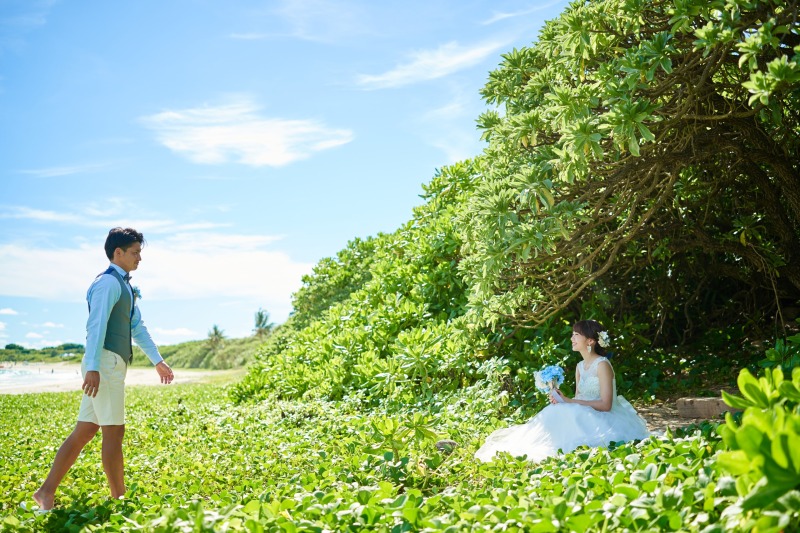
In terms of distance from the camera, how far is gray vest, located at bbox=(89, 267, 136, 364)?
5359mm

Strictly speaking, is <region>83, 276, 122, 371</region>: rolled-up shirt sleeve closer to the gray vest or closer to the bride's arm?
the gray vest

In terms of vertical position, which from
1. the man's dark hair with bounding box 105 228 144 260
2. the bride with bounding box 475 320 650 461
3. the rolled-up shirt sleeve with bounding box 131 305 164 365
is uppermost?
the man's dark hair with bounding box 105 228 144 260

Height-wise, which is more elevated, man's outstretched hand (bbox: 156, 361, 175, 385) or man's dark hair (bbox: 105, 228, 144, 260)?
man's dark hair (bbox: 105, 228, 144, 260)

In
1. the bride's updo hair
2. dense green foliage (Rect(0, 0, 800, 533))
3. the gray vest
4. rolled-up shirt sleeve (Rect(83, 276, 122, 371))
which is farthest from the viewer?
the bride's updo hair

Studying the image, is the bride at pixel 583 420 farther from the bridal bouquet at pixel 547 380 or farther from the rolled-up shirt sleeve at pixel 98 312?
the rolled-up shirt sleeve at pixel 98 312

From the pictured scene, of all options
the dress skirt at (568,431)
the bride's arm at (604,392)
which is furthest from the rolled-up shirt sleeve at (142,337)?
the bride's arm at (604,392)

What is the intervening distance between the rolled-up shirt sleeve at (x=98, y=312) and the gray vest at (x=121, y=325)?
0.07 metres

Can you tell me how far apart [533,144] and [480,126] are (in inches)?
57.1

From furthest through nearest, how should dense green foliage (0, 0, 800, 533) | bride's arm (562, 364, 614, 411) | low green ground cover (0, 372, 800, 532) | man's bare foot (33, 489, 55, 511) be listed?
1. bride's arm (562, 364, 614, 411)
2. man's bare foot (33, 489, 55, 511)
3. dense green foliage (0, 0, 800, 533)
4. low green ground cover (0, 372, 800, 532)

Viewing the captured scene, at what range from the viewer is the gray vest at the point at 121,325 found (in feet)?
17.6

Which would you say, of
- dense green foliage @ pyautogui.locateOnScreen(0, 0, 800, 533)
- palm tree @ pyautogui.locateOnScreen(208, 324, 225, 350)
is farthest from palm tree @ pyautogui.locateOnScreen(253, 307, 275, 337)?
dense green foliage @ pyautogui.locateOnScreen(0, 0, 800, 533)

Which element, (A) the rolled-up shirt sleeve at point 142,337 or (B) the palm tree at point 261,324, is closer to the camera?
(A) the rolled-up shirt sleeve at point 142,337

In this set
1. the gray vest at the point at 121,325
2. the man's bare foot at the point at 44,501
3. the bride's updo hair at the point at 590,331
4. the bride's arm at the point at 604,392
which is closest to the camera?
the man's bare foot at the point at 44,501

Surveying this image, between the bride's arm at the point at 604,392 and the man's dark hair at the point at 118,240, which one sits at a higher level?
the man's dark hair at the point at 118,240
